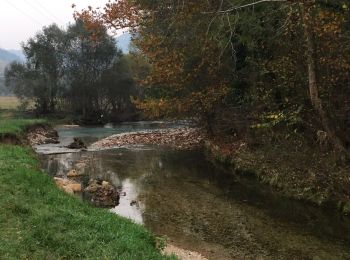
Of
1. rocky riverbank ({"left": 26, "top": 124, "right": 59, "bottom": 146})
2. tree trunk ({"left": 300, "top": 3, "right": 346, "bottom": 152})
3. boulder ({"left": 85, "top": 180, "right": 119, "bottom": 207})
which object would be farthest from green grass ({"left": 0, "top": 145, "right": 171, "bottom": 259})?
rocky riverbank ({"left": 26, "top": 124, "right": 59, "bottom": 146})

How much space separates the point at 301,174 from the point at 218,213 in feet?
15.4

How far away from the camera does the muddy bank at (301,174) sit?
Result: 679 inches

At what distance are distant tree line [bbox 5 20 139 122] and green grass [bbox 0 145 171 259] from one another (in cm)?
6358

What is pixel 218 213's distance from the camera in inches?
677

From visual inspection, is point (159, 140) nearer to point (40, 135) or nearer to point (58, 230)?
point (40, 135)

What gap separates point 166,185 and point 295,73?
816cm

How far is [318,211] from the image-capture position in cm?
1727

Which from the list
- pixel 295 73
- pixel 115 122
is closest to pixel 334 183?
pixel 295 73

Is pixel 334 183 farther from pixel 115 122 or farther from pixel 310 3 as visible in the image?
pixel 115 122

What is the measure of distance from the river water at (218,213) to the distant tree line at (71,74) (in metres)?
51.0

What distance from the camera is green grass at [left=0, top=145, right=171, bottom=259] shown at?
9.59 meters

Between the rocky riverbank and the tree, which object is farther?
the tree

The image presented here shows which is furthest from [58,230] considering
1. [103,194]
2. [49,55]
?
[49,55]

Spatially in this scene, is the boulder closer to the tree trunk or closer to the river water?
the river water
